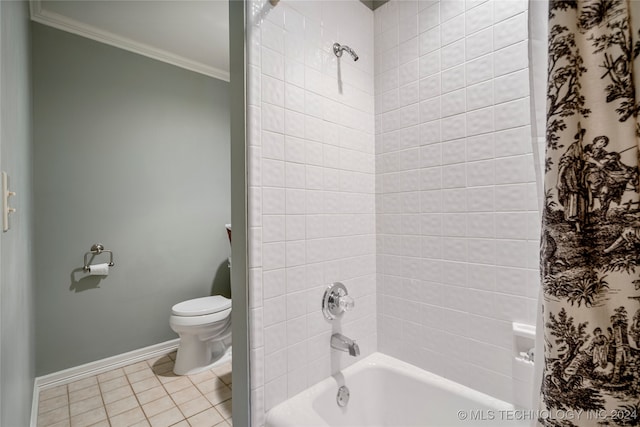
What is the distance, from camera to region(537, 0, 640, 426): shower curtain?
0.45m

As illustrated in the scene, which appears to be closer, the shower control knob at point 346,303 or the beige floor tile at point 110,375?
the shower control knob at point 346,303

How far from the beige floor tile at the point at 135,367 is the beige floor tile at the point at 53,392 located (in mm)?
255

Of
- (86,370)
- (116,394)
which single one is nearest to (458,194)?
(116,394)

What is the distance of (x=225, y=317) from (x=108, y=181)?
1149 mm

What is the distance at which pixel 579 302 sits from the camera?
474 millimetres

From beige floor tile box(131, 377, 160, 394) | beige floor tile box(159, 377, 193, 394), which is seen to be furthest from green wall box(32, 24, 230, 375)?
beige floor tile box(159, 377, 193, 394)

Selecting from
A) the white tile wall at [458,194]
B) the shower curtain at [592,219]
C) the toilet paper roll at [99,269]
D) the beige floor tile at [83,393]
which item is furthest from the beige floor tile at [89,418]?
the shower curtain at [592,219]

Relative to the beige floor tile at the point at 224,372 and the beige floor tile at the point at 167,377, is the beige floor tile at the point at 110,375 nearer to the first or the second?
the beige floor tile at the point at 167,377

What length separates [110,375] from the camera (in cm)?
151

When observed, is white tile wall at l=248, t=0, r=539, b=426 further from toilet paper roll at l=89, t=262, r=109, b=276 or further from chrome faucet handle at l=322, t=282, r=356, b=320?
toilet paper roll at l=89, t=262, r=109, b=276

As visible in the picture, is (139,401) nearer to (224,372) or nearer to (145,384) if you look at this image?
(145,384)

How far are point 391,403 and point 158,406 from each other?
1.11 meters

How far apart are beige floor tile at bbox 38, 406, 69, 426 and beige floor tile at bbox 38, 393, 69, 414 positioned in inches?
0.9

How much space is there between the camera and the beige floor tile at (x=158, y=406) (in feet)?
4.22
